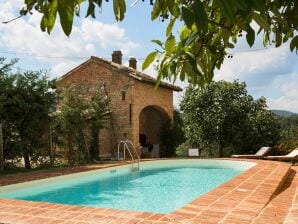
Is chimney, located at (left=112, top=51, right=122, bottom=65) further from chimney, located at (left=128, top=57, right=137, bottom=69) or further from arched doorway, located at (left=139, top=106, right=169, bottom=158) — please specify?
arched doorway, located at (left=139, top=106, right=169, bottom=158)

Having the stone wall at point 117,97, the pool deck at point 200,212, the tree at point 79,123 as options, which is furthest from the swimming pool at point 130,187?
the stone wall at point 117,97

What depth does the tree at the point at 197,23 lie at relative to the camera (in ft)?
3.10

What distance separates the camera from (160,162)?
1708 centimetres

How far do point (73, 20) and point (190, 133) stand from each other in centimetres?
1937

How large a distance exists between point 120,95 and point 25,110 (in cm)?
822

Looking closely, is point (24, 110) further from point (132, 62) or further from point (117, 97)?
point (132, 62)

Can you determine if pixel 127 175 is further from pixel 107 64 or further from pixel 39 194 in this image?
pixel 107 64

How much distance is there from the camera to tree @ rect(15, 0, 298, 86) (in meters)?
0.94

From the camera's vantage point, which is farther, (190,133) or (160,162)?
(190,133)

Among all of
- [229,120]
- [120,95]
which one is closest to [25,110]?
[120,95]

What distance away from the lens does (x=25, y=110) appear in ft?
43.1

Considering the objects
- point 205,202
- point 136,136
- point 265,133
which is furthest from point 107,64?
point 205,202

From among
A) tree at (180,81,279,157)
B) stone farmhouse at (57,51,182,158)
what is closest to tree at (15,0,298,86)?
tree at (180,81,279,157)

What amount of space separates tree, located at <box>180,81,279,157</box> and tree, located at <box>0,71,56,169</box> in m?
7.60
